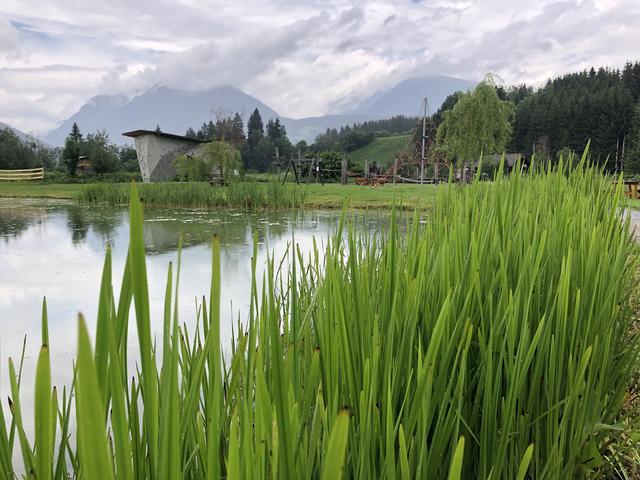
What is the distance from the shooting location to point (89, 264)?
4492 mm

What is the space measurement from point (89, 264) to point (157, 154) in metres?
17.2

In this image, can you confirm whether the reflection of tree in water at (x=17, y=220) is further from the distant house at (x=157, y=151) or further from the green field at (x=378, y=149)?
the green field at (x=378, y=149)

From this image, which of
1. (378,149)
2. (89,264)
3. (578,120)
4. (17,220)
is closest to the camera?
(89,264)

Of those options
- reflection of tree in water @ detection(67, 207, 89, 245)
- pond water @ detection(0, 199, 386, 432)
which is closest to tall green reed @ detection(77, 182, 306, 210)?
pond water @ detection(0, 199, 386, 432)

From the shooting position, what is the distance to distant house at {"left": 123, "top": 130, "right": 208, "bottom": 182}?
20203 mm

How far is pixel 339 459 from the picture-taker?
0.26m

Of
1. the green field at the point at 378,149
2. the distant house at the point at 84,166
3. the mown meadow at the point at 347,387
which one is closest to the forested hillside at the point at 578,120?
the green field at the point at 378,149

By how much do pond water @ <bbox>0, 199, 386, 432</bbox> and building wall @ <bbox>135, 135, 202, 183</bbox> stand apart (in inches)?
480

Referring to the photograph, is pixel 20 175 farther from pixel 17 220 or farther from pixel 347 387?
pixel 347 387

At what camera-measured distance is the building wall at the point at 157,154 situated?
801 inches

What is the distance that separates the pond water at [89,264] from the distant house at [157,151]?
12141mm

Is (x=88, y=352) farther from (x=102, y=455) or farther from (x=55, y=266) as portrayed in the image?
(x=55, y=266)

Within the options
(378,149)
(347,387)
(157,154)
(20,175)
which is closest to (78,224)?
(347,387)

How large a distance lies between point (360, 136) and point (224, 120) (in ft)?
153
